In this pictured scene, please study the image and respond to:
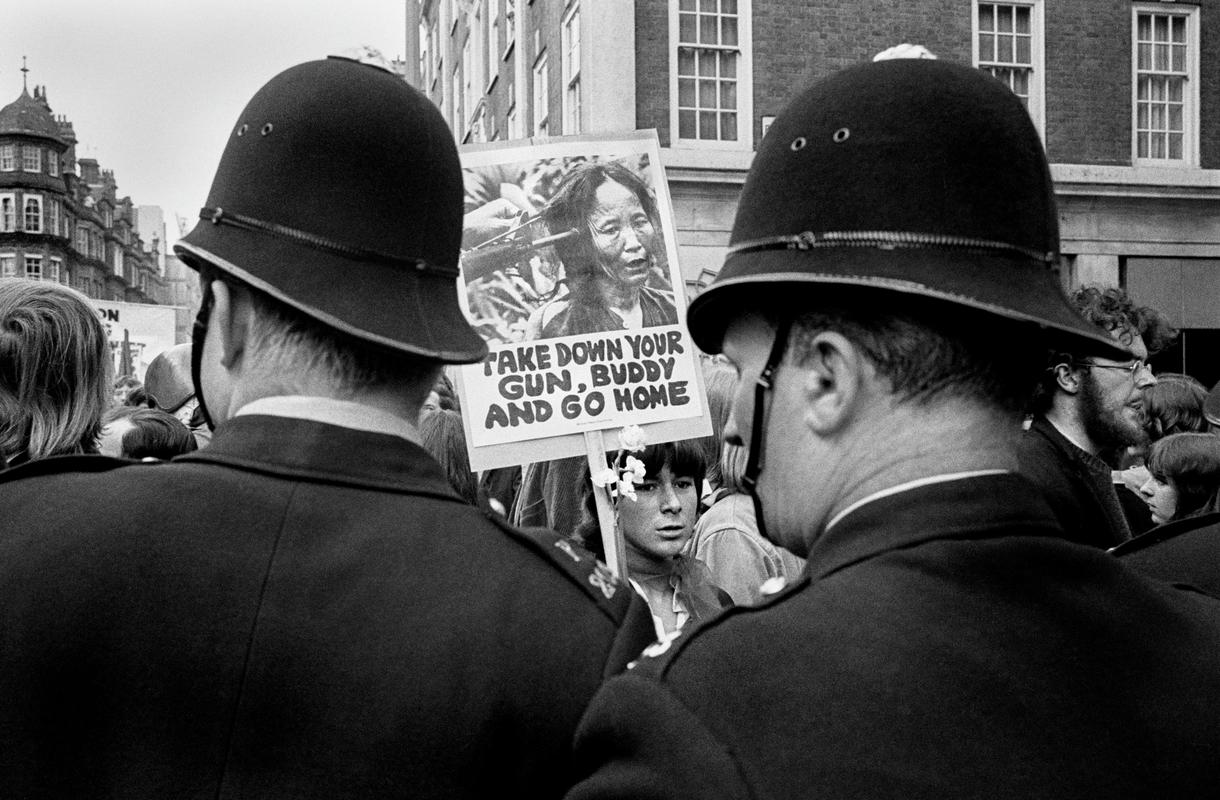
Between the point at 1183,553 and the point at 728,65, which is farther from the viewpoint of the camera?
the point at 728,65

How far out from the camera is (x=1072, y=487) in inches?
162

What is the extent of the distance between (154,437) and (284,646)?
318 centimetres

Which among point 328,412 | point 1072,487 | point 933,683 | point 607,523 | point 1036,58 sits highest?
point 1036,58

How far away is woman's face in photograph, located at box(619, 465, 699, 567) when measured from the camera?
15.0 feet

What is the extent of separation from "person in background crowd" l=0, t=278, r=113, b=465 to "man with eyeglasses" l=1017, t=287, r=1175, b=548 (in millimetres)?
2551

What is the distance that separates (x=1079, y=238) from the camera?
56.7 feet

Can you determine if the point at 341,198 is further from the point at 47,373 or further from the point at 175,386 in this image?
the point at 175,386

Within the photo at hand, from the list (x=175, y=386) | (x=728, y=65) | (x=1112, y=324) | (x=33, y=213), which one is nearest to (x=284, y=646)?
(x=1112, y=324)

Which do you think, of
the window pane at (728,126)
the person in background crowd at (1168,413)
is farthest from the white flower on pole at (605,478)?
the window pane at (728,126)

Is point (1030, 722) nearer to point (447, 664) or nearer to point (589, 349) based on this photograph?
point (447, 664)

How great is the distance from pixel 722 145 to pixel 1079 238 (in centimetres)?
478

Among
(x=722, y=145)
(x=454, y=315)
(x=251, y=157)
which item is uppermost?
(x=722, y=145)

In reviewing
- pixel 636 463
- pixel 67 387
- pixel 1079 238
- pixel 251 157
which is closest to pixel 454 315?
pixel 251 157

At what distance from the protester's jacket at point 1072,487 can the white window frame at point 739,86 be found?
41.4 ft
